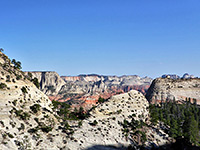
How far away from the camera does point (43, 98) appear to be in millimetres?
87250

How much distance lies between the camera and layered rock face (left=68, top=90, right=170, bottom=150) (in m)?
75.3

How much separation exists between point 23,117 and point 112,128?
42.4 m

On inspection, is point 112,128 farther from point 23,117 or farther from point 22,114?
point 22,114

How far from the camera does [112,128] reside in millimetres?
90500

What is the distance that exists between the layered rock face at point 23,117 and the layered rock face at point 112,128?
9.70m

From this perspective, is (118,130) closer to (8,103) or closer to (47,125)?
(47,125)

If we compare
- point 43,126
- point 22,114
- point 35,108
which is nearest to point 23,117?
point 22,114

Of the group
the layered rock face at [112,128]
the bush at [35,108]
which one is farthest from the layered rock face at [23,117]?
the layered rock face at [112,128]

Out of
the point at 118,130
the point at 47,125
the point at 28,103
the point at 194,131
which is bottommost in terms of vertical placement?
the point at 194,131

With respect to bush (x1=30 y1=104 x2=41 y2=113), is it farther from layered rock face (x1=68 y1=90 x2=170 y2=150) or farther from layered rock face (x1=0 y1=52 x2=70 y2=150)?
Result: layered rock face (x1=68 y1=90 x2=170 y2=150)

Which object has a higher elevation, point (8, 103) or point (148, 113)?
point (8, 103)

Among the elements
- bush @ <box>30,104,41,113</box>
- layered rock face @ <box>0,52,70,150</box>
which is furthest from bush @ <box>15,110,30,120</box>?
bush @ <box>30,104,41,113</box>

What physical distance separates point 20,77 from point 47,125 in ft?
85.7

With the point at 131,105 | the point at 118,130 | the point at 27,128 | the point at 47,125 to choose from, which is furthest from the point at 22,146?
the point at 131,105
